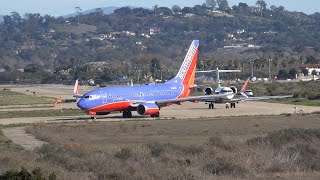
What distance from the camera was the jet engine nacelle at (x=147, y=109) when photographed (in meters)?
63.5

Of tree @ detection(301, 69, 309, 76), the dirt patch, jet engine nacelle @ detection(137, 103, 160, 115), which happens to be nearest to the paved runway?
jet engine nacelle @ detection(137, 103, 160, 115)

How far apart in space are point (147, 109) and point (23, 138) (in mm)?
18392

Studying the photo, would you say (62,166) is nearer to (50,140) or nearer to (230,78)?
(50,140)

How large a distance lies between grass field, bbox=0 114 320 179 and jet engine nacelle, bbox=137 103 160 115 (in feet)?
49.6

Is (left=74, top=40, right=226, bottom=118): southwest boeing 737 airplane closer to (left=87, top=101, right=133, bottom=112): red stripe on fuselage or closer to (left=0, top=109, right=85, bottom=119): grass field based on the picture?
(left=87, top=101, right=133, bottom=112): red stripe on fuselage

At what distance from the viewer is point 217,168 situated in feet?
98.2

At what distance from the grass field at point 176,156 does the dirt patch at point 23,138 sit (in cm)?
63

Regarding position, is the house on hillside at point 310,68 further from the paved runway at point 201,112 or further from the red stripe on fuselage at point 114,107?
the red stripe on fuselage at point 114,107

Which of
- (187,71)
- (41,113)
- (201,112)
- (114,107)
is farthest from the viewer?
(41,113)

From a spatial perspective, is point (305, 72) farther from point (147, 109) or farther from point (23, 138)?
point (23, 138)

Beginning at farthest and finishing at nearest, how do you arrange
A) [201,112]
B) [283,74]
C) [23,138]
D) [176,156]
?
[283,74], [201,112], [23,138], [176,156]

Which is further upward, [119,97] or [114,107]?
[119,97]

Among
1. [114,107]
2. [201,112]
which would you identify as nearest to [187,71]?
[201,112]

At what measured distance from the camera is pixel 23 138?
1818 inches
